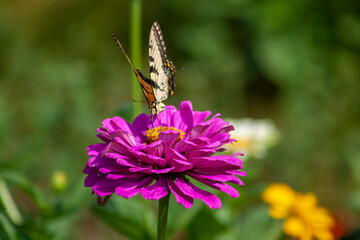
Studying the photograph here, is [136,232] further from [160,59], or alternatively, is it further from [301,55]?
[301,55]

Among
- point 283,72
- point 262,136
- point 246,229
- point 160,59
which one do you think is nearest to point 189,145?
point 160,59

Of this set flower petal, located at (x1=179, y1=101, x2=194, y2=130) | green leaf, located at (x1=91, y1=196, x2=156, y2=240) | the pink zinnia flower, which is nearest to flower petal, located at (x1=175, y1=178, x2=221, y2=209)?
the pink zinnia flower

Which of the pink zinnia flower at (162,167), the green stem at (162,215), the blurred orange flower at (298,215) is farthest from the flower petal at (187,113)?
the blurred orange flower at (298,215)

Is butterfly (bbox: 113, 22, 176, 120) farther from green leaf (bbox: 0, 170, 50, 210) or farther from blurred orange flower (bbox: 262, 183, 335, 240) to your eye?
blurred orange flower (bbox: 262, 183, 335, 240)

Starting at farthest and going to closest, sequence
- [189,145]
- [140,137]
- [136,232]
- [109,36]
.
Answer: [109,36] → [136,232] → [140,137] → [189,145]

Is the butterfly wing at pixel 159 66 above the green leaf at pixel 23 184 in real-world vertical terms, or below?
above

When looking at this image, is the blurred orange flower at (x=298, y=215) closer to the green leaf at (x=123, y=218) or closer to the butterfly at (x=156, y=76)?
the green leaf at (x=123, y=218)

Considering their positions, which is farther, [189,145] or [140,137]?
[140,137]
